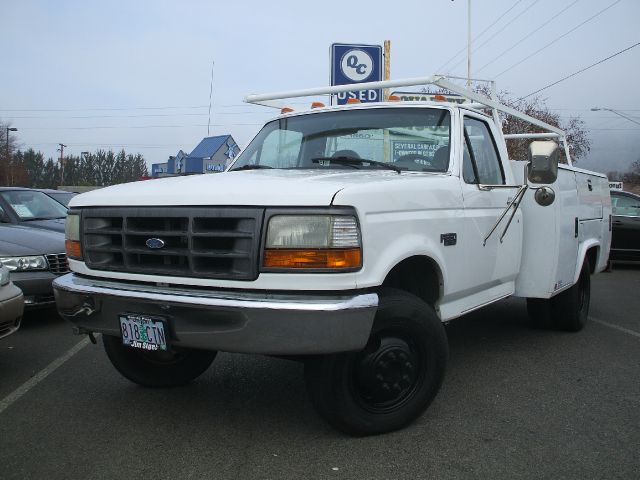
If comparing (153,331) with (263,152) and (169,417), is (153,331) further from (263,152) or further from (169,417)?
(263,152)

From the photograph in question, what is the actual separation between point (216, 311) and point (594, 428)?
2306 millimetres

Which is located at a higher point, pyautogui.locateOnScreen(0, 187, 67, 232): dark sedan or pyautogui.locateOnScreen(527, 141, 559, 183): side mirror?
pyautogui.locateOnScreen(527, 141, 559, 183): side mirror

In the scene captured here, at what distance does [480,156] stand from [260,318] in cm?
240

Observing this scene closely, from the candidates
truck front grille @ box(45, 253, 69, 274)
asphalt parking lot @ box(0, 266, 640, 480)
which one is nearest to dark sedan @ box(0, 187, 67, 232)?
truck front grille @ box(45, 253, 69, 274)

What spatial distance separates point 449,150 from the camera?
3980 mm

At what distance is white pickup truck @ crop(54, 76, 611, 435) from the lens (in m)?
2.83

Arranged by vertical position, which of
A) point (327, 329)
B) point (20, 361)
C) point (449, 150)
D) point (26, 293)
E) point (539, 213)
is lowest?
point (20, 361)

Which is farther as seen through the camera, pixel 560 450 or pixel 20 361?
pixel 20 361

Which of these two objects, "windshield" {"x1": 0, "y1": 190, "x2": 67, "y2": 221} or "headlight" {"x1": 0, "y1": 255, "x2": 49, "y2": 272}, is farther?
"windshield" {"x1": 0, "y1": 190, "x2": 67, "y2": 221}

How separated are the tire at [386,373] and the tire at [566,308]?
9.26 feet

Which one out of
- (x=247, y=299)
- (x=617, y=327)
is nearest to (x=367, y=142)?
(x=247, y=299)

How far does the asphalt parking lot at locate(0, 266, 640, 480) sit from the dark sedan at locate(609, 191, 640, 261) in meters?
6.63

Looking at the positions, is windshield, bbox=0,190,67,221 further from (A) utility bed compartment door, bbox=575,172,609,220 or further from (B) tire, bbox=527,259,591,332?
(A) utility bed compartment door, bbox=575,172,609,220

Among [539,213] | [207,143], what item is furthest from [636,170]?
[539,213]
